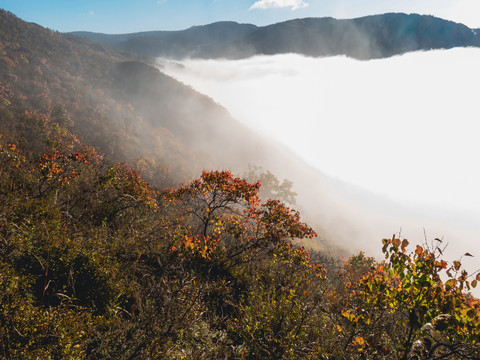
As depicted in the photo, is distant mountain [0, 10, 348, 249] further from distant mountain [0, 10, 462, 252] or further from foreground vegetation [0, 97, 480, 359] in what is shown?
foreground vegetation [0, 97, 480, 359]

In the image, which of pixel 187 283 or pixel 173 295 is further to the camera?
pixel 187 283

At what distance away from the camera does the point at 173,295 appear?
13.9ft

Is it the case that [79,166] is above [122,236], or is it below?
above

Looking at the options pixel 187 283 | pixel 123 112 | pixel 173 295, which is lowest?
pixel 187 283

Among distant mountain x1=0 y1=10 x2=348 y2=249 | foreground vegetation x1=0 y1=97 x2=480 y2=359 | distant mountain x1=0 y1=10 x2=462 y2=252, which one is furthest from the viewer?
distant mountain x1=0 y1=10 x2=462 y2=252

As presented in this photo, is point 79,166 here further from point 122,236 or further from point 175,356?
point 175,356

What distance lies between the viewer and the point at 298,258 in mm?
7582

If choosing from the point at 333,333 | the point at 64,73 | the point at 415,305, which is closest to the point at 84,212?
the point at 333,333

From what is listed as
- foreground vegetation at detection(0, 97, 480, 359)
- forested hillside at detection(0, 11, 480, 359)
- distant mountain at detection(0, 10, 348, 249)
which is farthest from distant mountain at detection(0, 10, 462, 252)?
foreground vegetation at detection(0, 97, 480, 359)

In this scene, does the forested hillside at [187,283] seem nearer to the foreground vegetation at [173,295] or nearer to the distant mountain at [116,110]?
the foreground vegetation at [173,295]

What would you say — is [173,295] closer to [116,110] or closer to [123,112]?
[116,110]

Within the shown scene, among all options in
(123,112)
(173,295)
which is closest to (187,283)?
(173,295)

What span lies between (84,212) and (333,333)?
7645mm

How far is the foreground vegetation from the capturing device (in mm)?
2844
